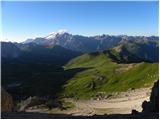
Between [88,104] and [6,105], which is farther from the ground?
[6,105]

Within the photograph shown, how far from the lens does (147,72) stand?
196 m

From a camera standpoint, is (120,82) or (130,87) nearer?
(130,87)

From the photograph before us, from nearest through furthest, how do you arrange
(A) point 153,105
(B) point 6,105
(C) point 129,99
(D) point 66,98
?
(A) point 153,105 < (B) point 6,105 < (C) point 129,99 < (D) point 66,98

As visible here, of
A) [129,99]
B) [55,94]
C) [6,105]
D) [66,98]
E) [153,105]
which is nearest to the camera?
[153,105]

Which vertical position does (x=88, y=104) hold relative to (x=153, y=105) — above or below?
below

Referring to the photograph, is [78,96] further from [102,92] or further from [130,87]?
[130,87]

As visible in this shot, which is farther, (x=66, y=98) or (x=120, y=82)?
(x=120, y=82)

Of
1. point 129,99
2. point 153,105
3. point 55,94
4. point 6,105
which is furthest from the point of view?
point 55,94

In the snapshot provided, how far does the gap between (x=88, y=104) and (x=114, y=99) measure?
13926 mm

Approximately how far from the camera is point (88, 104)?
153 metres

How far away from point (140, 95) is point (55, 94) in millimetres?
53956

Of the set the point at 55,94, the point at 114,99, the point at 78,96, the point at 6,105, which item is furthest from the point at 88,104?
the point at 6,105

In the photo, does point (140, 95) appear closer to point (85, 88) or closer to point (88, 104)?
point (88, 104)

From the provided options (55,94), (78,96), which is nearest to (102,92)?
(78,96)
